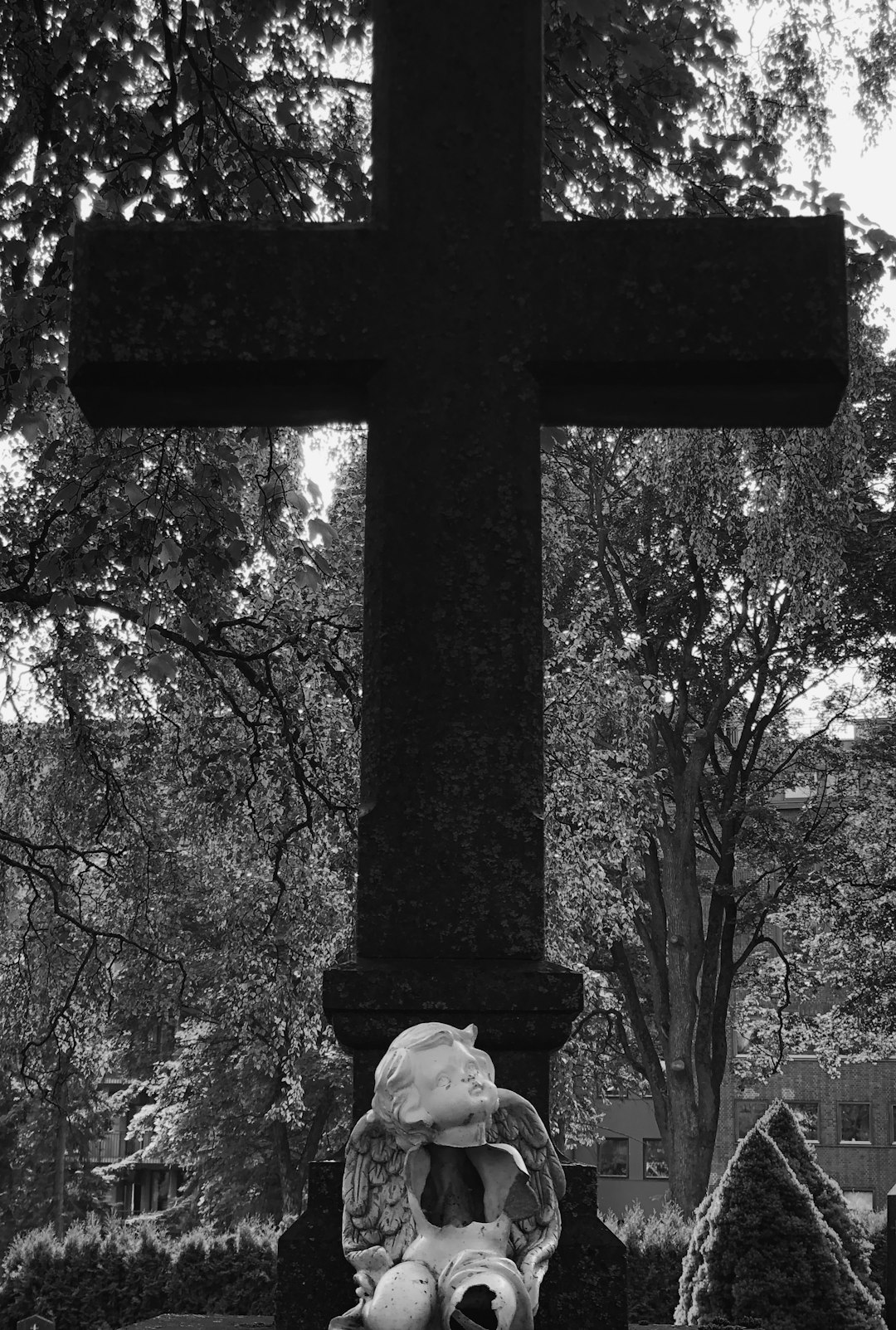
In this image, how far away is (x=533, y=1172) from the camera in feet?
7.24

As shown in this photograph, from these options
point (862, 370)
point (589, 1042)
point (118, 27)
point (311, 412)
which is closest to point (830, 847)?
point (589, 1042)

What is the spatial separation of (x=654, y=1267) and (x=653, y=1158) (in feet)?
110

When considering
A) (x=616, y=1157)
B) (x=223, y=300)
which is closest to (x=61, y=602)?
(x=223, y=300)

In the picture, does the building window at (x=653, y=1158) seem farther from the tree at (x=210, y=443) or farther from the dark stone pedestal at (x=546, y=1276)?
the dark stone pedestal at (x=546, y=1276)

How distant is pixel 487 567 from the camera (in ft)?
9.20

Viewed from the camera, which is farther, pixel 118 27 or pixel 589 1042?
pixel 589 1042

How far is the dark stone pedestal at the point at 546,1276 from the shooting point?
2.46 metres

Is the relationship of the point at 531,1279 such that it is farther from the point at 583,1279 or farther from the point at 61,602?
the point at 61,602

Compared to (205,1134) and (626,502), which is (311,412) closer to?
(626,502)

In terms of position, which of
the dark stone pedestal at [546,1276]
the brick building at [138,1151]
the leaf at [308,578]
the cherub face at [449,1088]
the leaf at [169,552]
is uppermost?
the leaf at [308,578]

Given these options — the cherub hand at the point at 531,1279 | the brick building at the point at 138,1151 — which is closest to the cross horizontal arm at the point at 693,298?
the cherub hand at the point at 531,1279

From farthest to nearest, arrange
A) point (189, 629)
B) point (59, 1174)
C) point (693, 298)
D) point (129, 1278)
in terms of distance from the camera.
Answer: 1. point (59, 1174)
2. point (129, 1278)
3. point (189, 629)
4. point (693, 298)

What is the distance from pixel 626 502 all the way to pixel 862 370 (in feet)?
34.9

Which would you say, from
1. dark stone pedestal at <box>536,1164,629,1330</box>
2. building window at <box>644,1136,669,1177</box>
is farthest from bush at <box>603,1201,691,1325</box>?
building window at <box>644,1136,669,1177</box>
